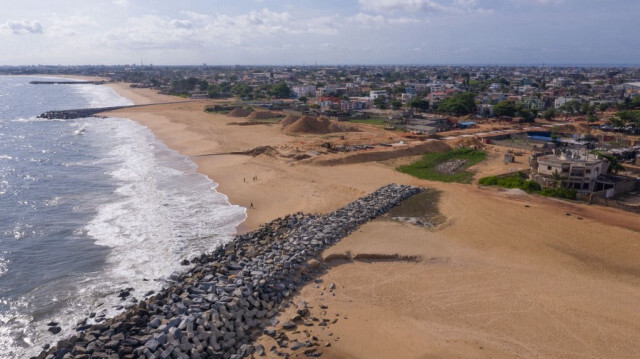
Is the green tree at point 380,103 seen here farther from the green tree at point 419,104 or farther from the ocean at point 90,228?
the ocean at point 90,228

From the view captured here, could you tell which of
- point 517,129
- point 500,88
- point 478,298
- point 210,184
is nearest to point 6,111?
point 210,184

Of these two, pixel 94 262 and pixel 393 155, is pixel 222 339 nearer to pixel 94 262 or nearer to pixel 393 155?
pixel 94 262

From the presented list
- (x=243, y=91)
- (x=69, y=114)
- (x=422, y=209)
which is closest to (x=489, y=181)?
(x=422, y=209)

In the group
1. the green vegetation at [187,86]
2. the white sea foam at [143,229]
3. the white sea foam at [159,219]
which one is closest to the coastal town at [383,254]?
the white sea foam at [143,229]

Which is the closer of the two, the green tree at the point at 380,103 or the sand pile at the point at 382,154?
the sand pile at the point at 382,154

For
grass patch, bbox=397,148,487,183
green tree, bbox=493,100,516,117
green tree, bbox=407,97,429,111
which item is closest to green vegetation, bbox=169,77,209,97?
green tree, bbox=407,97,429,111

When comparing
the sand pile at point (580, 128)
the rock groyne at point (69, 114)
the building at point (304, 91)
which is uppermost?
the building at point (304, 91)

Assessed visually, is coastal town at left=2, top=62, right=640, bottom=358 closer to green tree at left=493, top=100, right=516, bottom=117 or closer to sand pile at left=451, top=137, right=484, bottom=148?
sand pile at left=451, top=137, right=484, bottom=148

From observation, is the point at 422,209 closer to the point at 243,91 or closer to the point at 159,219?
the point at 159,219
